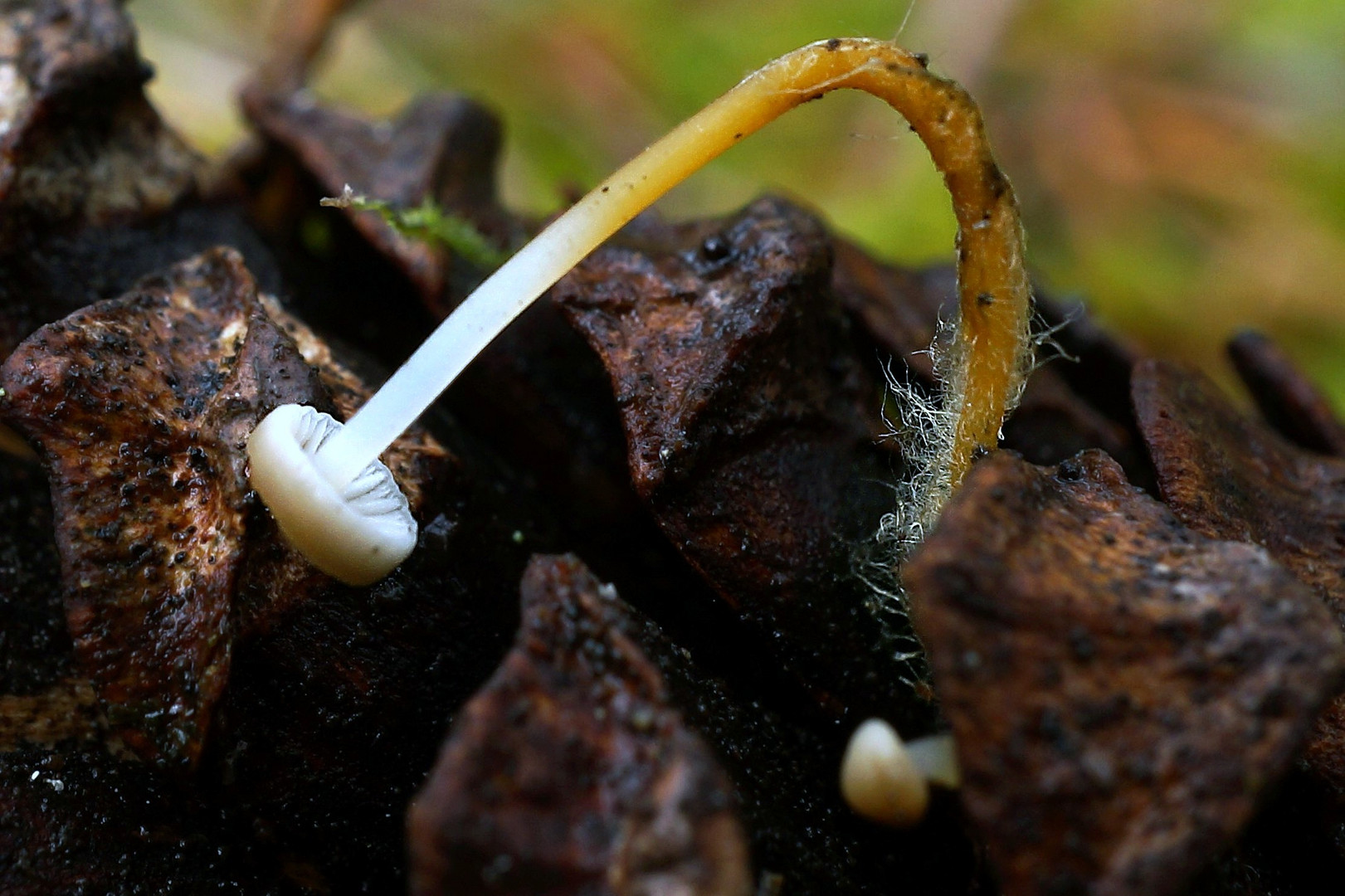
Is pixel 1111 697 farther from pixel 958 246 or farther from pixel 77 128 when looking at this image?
pixel 77 128

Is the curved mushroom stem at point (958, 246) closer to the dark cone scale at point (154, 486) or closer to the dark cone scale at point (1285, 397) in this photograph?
the dark cone scale at point (154, 486)

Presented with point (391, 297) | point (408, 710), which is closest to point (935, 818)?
point (408, 710)

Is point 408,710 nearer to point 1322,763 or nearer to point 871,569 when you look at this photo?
point 871,569

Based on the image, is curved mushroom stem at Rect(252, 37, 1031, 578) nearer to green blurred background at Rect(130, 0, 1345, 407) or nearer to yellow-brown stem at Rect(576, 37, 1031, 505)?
yellow-brown stem at Rect(576, 37, 1031, 505)

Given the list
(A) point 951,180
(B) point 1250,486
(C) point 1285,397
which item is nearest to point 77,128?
(A) point 951,180

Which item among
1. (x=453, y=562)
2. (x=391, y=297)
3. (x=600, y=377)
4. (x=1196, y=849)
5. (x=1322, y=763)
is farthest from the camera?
(x=391, y=297)
